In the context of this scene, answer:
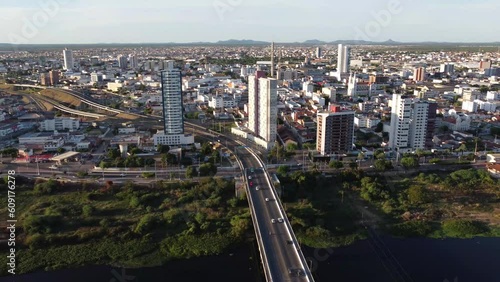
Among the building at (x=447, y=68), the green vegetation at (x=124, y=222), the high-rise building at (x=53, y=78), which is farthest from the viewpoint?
the building at (x=447, y=68)

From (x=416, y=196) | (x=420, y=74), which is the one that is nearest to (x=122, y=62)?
(x=420, y=74)

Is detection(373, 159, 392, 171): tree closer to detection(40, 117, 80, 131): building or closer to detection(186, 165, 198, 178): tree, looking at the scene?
detection(186, 165, 198, 178): tree

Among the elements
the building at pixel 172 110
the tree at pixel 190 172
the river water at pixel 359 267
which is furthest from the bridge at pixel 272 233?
the building at pixel 172 110

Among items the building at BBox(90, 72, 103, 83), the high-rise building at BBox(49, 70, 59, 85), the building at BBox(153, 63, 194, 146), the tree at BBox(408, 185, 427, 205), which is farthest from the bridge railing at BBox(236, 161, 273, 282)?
the building at BBox(90, 72, 103, 83)

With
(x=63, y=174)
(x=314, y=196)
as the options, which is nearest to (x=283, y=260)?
(x=314, y=196)

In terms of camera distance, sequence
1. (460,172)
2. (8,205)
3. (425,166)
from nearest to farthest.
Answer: (8,205), (460,172), (425,166)

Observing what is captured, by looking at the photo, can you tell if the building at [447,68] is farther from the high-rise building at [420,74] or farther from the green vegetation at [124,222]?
the green vegetation at [124,222]

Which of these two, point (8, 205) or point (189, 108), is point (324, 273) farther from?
point (189, 108)
